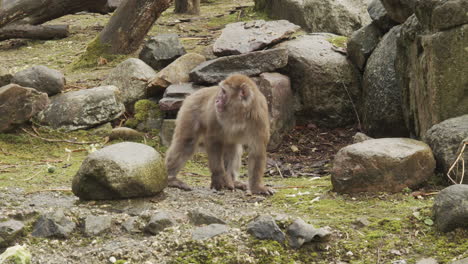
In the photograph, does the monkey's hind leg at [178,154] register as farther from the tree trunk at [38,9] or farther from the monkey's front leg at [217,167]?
the tree trunk at [38,9]

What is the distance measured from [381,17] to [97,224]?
5.45 m

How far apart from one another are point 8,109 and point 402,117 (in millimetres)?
4952

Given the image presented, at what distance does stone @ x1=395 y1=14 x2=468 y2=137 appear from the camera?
280 inches

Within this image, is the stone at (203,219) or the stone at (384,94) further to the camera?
the stone at (384,94)

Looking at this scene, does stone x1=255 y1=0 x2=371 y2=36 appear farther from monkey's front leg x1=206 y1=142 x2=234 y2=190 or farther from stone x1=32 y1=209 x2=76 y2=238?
stone x1=32 y1=209 x2=76 y2=238

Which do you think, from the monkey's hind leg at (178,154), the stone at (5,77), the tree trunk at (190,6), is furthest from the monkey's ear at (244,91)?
the tree trunk at (190,6)

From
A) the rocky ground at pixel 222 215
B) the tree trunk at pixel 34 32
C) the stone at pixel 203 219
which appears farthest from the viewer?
the tree trunk at pixel 34 32

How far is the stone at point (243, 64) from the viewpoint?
9695mm

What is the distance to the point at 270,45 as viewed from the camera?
10.4 meters

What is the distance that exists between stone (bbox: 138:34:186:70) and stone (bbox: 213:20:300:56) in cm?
79

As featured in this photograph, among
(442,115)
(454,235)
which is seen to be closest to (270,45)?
(442,115)

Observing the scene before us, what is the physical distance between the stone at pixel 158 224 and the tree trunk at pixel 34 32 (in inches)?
337

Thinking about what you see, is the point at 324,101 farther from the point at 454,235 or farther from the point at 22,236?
the point at 22,236

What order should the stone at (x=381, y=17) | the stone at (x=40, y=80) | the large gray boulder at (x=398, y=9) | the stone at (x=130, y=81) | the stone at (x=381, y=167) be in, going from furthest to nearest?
the stone at (x=130, y=81) → the stone at (x=40, y=80) → the stone at (x=381, y=17) → the large gray boulder at (x=398, y=9) → the stone at (x=381, y=167)
